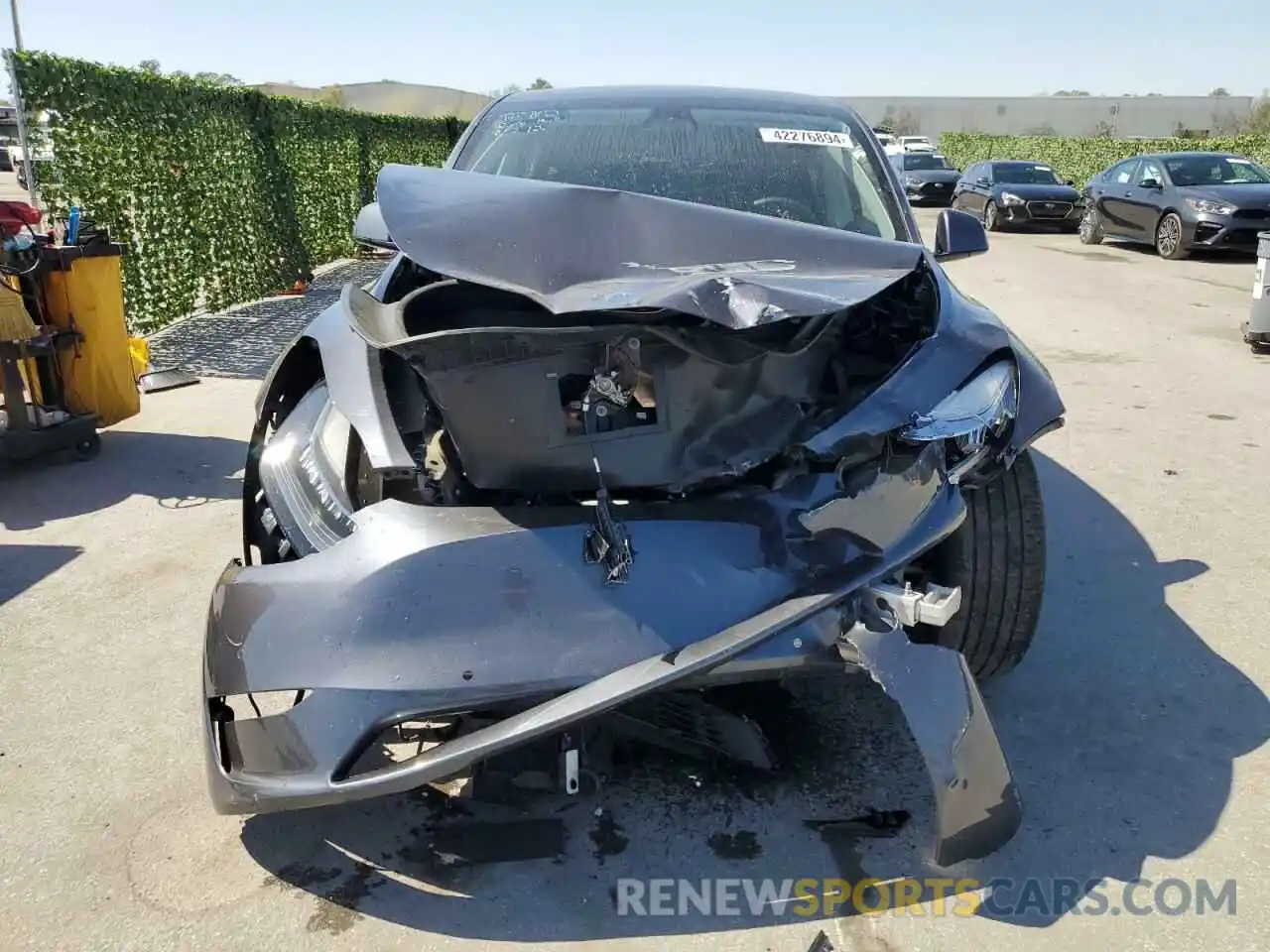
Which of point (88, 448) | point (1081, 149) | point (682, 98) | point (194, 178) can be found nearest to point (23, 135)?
point (194, 178)

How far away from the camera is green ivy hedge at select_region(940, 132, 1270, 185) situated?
70.9 feet

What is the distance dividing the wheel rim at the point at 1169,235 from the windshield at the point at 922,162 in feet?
38.7

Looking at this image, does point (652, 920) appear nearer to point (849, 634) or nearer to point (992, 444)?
point (849, 634)

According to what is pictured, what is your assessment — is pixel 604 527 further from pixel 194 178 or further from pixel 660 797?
pixel 194 178

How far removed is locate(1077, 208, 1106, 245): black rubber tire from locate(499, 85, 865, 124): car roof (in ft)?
44.9

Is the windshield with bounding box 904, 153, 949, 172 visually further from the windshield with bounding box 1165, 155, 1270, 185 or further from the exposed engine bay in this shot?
the exposed engine bay

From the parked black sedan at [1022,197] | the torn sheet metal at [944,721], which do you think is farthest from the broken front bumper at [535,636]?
the parked black sedan at [1022,197]

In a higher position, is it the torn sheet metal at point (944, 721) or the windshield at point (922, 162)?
the windshield at point (922, 162)

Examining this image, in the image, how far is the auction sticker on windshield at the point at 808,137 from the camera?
3.73 m

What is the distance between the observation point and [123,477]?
5.15 metres

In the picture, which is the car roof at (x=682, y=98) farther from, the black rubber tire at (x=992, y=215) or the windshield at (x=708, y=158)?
the black rubber tire at (x=992, y=215)

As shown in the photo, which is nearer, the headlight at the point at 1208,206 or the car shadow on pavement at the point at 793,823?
the car shadow on pavement at the point at 793,823

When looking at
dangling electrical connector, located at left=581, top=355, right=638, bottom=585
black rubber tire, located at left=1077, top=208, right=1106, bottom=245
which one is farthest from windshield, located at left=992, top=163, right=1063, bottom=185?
dangling electrical connector, located at left=581, top=355, right=638, bottom=585

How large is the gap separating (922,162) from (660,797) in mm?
26259
